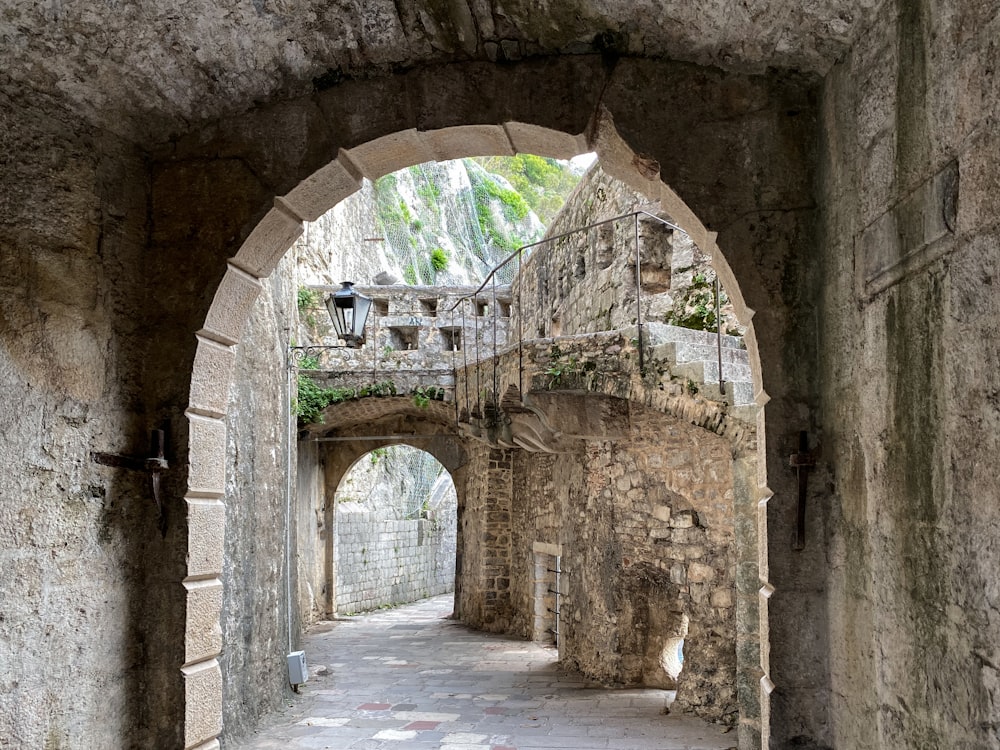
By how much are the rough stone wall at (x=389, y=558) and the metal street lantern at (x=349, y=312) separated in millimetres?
8093

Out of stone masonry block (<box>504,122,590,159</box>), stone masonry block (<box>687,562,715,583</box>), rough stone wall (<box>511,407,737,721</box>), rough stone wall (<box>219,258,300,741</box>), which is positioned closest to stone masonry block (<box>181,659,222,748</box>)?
stone masonry block (<box>504,122,590,159</box>)

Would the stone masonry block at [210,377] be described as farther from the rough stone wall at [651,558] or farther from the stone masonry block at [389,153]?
the rough stone wall at [651,558]

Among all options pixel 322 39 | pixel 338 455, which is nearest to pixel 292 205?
pixel 322 39

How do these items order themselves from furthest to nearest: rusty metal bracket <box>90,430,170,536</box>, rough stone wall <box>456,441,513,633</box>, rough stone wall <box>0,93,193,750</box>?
rough stone wall <box>456,441,513,633</box> < rusty metal bracket <box>90,430,170,536</box> < rough stone wall <box>0,93,193,750</box>

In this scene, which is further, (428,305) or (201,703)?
(428,305)

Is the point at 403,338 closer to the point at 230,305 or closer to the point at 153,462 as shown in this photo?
the point at 230,305

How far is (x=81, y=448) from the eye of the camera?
2625 millimetres

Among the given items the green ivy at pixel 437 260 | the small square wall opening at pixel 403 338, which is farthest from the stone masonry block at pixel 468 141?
the green ivy at pixel 437 260

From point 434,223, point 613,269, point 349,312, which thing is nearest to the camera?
point 349,312

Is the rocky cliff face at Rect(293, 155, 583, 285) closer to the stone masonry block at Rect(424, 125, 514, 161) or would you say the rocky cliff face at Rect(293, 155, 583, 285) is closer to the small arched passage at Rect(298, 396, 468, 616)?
the small arched passage at Rect(298, 396, 468, 616)

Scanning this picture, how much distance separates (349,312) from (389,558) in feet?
33.6

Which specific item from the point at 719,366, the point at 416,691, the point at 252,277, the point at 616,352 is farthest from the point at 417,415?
the point at 252,277

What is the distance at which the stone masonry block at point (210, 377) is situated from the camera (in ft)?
9.28

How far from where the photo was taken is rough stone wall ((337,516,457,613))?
1546 cm
